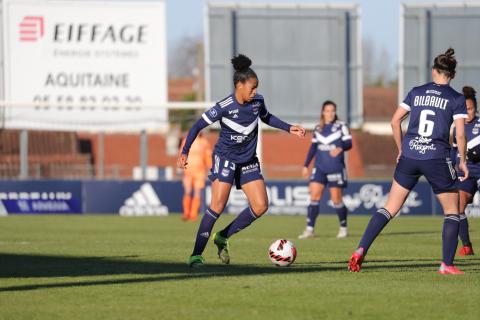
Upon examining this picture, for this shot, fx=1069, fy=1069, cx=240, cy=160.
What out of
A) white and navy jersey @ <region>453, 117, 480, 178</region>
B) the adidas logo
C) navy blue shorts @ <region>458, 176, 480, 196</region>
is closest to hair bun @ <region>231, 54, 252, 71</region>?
white and navy jersey @ <region>453, 117, 480, 178</region>

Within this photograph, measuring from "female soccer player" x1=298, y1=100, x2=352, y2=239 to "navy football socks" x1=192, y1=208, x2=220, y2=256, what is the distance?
21.8 feet

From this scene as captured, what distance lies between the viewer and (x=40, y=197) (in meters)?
29.0

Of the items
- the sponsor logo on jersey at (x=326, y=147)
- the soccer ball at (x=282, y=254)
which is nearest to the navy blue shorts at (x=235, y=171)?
the soccer ball at (x=282, y=254)

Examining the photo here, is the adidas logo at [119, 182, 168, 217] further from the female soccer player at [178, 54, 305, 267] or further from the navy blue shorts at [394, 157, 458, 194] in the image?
the navy blue shorts at [394, 157, 458, 194]

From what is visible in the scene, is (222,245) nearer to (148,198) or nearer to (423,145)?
(423,145)

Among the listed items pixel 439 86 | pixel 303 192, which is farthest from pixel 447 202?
pixel 303 192

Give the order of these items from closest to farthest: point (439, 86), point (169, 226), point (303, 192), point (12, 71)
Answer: point (439, 86)
point (169, 226)
point (303, 192)
point (12, 71)

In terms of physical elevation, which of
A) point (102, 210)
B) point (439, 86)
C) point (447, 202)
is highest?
point (439, 86)

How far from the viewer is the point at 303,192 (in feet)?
93.7

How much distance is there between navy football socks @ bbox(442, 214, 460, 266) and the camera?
1067 centimetres

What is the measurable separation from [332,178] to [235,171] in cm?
679

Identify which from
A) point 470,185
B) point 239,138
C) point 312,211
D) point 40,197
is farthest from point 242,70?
point 40,197

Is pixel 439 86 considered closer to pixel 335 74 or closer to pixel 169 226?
pixel 169 226

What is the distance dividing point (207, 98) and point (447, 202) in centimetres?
2511
